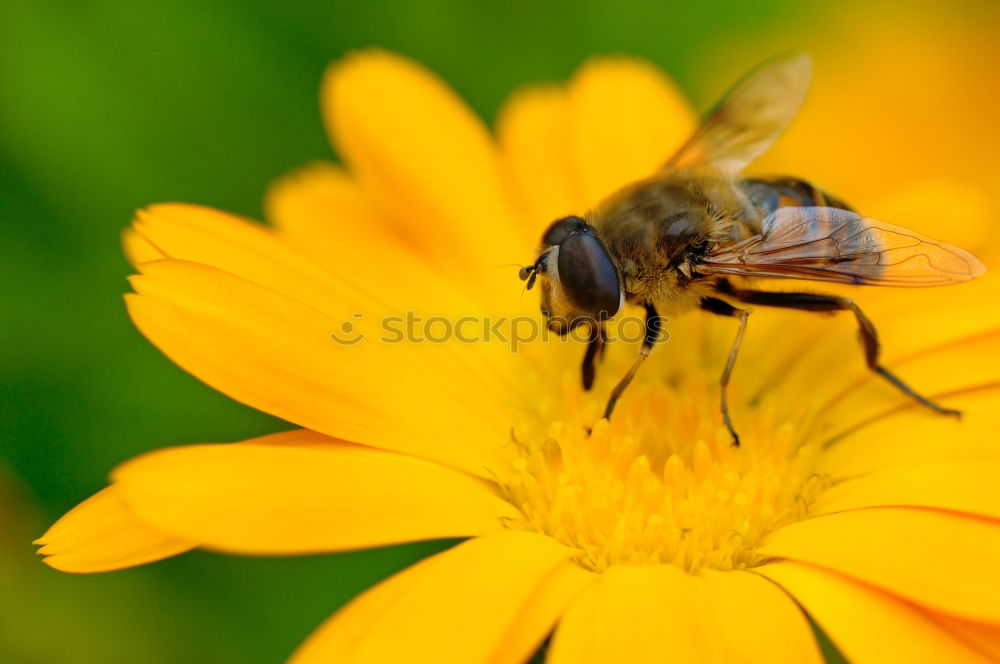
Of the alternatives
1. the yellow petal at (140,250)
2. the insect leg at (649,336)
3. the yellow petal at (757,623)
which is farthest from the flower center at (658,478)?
the yellow petal at (140,250)

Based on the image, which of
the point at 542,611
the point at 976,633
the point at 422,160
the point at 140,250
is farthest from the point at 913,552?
the point at 422,160

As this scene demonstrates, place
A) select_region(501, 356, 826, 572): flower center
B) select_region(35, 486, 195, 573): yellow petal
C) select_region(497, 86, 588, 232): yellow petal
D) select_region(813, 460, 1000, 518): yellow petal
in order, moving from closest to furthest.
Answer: select_region(35, 486, 195, 573): yellow petal, select_region(813, 460, 1000, 518): yellow petal, select_region(501, 356, 826, 572): flower center, select_region(497, 86, 588, 232): yellow petal

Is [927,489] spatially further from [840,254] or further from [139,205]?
[139,205]

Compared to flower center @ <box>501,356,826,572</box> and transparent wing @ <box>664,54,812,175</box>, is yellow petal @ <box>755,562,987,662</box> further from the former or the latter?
transparent wing @ <box>664,54,812,175</box>

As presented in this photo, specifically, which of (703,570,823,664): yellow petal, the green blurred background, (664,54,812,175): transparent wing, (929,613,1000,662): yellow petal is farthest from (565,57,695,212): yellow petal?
(929,613,1000,662): yellow petal

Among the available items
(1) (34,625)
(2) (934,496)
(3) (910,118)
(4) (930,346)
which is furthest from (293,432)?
(3) (910,118)

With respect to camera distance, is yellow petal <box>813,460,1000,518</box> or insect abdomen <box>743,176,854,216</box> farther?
insect abdomen <box>743,176,854,216</box>
